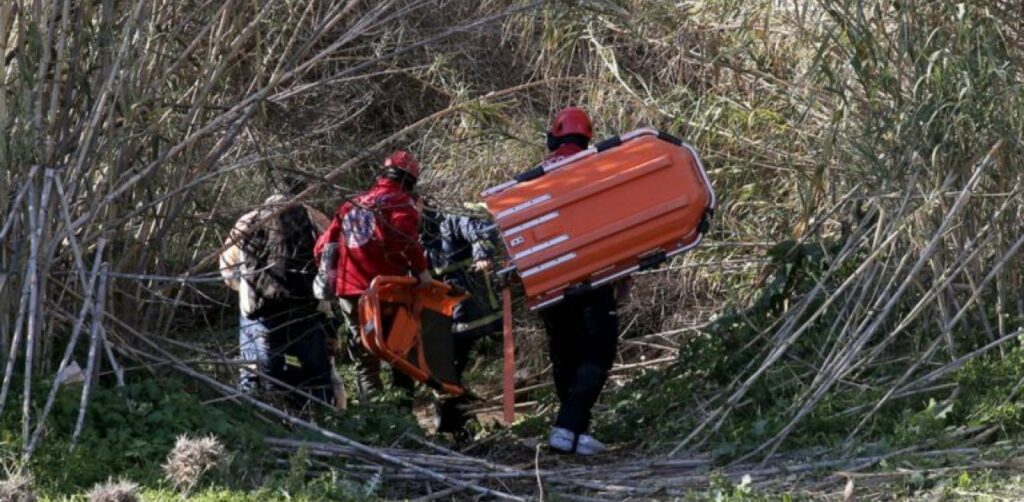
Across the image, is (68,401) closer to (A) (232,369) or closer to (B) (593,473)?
(A) (232,369)

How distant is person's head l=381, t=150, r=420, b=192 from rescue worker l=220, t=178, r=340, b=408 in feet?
1.54

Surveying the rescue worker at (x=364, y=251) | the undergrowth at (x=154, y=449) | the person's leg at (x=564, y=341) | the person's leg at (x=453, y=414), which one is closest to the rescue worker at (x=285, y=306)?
the rescue worker at (x=364, y=251)

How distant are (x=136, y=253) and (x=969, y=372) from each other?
387cm

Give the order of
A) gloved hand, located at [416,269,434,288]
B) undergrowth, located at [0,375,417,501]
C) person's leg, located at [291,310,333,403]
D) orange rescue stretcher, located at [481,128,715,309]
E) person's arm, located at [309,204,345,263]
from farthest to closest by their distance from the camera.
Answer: person's leg, located at [291,310,333,403]
person's arm, located at [309,204,345,263]
gloved hand, located at [416,269,434,288]
orange rescue stretcher, located at [481,128,715,309]
undergrowth, located at [0,375,417,501]

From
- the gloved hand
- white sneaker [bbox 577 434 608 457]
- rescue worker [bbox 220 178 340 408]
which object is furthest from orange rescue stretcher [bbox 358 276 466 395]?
white sneaker [bbox 577 434 608 457]

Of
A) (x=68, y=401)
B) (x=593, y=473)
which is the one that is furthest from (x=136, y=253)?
(x=593, y=473)

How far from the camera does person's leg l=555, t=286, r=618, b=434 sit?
8.25 metres

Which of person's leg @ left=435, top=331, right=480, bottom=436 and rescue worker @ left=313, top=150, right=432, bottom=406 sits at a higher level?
rescue worker @ left=313, top=150, right=432, bottom=406

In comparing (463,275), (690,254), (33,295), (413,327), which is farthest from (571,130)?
(33,295)

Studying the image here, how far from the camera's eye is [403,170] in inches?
340

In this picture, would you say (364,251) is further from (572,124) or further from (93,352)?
(93,352)

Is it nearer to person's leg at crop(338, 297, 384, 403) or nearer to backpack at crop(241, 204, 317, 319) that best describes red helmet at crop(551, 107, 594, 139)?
backpack at crop(241, 204, 317, 319)

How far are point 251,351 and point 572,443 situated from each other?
77.9 inches

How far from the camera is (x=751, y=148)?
982 centimetres
